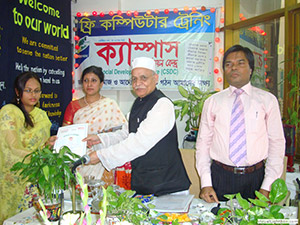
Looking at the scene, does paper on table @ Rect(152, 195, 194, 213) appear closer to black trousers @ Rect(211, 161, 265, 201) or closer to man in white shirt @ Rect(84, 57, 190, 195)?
man in white shirt @ Rect(84, 57, 190, 195)

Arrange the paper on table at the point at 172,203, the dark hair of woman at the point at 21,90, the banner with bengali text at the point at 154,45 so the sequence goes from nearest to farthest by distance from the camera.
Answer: the paper on table at the point at 172,203
the dark hair of woman at the point at 21,90
the banner with bengali text at the point at 154,45

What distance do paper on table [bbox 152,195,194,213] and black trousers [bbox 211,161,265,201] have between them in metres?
0.32

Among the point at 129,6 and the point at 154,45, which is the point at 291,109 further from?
the point at 129,6

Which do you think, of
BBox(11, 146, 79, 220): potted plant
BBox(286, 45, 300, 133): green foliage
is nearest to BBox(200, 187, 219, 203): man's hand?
BBox(11, 146, 79, 220): potted plant

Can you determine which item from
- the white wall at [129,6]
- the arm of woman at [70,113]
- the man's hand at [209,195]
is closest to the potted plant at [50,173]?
the man's hand at [209,195]

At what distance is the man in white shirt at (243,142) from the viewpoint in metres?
1.67

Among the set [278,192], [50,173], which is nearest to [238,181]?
[278,192]

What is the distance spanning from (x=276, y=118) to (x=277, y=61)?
5.66 ft

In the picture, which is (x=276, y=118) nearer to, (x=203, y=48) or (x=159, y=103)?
(x=159, y=103)

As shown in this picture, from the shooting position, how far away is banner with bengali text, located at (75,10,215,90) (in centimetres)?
393

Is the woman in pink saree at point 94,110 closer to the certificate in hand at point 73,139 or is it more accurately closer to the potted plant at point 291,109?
the certificate in hand at point 73,139

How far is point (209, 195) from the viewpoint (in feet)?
5.38

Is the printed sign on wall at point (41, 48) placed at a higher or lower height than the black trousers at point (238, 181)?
higher

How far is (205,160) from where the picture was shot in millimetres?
1779
